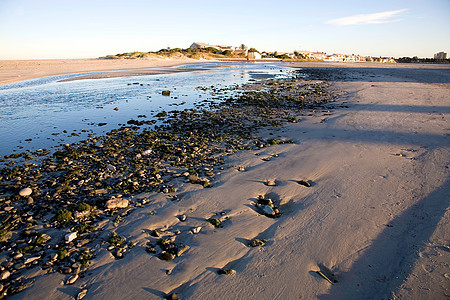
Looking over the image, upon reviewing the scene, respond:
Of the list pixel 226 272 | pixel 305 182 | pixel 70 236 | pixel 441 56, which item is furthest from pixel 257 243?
pixel 441 56

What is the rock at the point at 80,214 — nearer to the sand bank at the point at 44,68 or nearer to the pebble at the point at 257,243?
the pebble at the point at 257,243

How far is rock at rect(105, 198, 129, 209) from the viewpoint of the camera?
5215 mm

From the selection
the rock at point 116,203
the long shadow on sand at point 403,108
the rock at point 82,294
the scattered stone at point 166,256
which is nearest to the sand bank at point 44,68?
the long shadow on sand at point 403,108

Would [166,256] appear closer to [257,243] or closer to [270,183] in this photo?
[257,243]

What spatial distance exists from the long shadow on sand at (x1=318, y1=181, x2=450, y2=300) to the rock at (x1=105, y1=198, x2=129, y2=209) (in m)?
4.12

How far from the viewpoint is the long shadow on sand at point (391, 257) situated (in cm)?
320

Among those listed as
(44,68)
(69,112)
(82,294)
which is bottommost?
(82,294)

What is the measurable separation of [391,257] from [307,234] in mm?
1246

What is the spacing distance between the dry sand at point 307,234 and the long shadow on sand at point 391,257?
0.6 inches

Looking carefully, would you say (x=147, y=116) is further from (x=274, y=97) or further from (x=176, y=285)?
(x=176, y=285)

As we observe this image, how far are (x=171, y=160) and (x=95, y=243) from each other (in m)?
3.74

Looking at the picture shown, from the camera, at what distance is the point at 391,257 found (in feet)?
12.1

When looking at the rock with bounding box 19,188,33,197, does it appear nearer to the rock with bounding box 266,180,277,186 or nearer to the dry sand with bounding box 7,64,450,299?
the dry sand with bounding box 7,64,450,299

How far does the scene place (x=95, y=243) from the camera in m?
4.22
